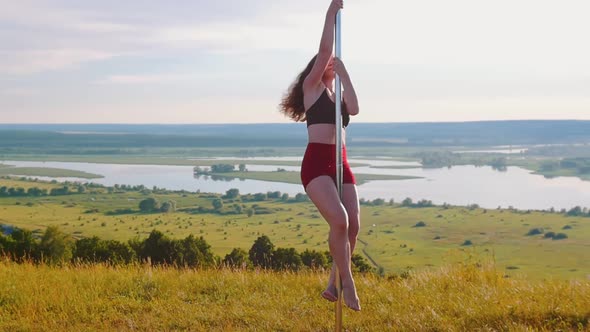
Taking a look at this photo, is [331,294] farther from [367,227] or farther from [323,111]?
[367,227]

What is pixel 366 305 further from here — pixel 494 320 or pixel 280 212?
pixel 280 212

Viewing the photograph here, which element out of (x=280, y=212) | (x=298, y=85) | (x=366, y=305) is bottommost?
(x=280, y=212)

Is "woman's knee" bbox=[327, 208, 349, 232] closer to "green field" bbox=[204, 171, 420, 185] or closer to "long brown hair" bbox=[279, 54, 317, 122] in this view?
"long brown hair" bbox=[279, 54, 317, 122]

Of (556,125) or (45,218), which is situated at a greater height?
(556,125)

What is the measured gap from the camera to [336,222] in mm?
5363

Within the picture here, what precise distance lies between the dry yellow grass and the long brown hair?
2.12 m

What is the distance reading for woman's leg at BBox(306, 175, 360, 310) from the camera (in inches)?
211

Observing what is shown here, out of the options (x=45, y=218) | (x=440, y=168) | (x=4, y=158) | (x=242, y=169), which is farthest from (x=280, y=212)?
(x=4, y=158)

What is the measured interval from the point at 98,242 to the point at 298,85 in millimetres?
17310

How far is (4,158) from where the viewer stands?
198250mm

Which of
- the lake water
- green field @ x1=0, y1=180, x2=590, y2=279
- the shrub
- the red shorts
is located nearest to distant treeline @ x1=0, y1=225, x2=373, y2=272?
the red shorts

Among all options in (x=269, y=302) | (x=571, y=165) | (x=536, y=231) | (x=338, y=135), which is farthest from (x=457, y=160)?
(x=338, y=135)

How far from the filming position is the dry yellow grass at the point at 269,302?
660 centimetres

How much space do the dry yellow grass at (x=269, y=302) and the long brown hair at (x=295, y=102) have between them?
2.12m
